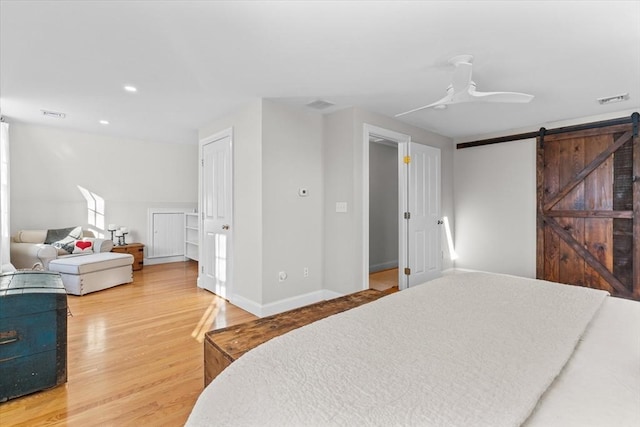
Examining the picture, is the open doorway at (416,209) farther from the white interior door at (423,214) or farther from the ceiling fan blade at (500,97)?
the ceiling fan blade at (500,97)

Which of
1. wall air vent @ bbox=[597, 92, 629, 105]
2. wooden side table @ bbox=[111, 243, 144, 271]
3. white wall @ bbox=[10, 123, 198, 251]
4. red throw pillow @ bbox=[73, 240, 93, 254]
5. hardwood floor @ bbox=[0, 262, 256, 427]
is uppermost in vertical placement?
wall air vent @ bbox=[597, 92, 629, 105]

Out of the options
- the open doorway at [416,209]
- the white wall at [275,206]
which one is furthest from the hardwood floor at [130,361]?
the open doorway at [416,209]

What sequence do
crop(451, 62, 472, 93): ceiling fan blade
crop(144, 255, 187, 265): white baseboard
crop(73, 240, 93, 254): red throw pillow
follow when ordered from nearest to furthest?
crop(451, 62, 472, 93): ceiling fan blade < crop(73, 240, 93, 254): red throw pillow < crop(144, 255, 187, 265): white baseboard

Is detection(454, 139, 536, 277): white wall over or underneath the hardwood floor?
over

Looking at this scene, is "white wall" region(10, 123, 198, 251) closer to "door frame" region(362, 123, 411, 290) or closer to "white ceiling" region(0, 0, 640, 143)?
"white ceiling" region(0, 0, 640, 143)

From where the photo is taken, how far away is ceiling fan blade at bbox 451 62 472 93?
88.2 inches

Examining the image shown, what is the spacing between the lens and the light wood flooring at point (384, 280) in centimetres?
427

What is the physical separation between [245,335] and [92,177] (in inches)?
201

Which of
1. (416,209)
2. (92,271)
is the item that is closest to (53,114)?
(92,271)

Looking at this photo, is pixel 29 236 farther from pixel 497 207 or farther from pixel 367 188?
pixel 497 207

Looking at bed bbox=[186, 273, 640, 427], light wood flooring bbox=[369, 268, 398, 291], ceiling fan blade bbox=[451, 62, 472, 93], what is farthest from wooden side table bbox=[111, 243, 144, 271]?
ceiling fan blade bbox=[451, 62, 472, 93]

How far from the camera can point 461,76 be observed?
2.28 meters

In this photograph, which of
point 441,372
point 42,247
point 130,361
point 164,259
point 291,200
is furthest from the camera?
point 164,259

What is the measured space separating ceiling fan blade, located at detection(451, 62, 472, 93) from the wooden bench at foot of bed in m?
1.84
